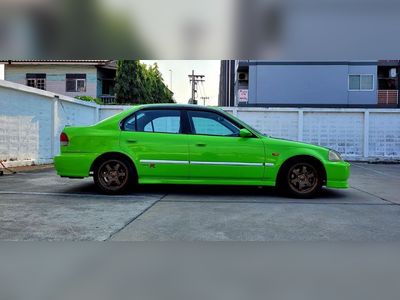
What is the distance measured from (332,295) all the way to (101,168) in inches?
185

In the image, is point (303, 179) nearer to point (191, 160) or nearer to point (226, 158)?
point (226, 158)

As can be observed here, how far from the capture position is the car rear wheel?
21.9ft

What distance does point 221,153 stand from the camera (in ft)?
21.7

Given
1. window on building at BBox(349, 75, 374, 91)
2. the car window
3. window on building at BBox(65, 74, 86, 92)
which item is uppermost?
window on building at BBox(65, 74, 86, 92)

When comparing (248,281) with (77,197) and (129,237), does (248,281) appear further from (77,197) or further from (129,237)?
(77,197)

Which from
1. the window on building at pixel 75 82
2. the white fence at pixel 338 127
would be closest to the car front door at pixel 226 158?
the white fence at pixel 338 127

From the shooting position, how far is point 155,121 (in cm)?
684

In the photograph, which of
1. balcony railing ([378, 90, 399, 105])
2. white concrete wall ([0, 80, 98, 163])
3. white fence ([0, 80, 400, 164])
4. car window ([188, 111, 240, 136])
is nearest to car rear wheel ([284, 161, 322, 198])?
car window ([188, 111, 240, 136])

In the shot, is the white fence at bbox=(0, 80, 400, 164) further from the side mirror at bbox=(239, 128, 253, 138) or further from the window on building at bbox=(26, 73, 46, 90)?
the window on building at bbox=(26, 73, 46, 90)

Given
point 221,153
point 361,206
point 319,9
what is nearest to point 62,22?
point 319,9

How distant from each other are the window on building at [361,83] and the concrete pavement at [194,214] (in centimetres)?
1980

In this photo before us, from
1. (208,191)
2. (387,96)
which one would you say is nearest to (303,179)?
(208,191)

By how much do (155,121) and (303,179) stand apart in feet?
8.77

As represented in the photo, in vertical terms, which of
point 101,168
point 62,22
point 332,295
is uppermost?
point 62,22
